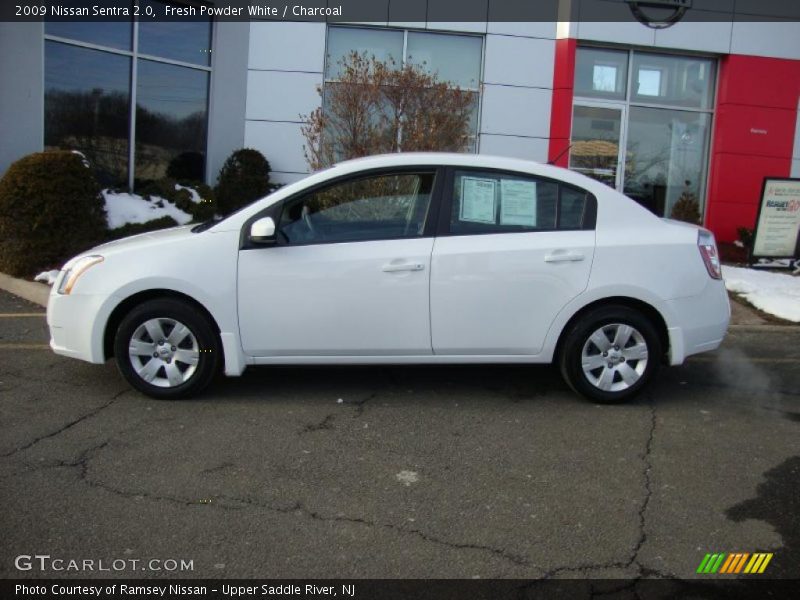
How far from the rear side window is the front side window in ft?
0.79

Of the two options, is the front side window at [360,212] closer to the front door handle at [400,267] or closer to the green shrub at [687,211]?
the front door handle at [400,267]

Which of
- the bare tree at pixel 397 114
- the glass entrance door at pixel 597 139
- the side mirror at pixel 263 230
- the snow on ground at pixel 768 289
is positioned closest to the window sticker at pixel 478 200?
the side mirror at pixel 263 230

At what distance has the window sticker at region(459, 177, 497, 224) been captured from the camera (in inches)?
210

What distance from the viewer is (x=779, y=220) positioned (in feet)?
37.0

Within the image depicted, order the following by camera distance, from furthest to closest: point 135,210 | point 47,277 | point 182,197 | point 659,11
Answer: point 659,11, point 182,197, point 135,210, point 47,277

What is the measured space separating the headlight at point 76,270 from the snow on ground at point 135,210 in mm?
4528

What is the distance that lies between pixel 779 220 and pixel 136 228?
28.8 feet

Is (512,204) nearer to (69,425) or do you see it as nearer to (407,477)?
(407,477)

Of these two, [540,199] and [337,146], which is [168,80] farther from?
[540,199]

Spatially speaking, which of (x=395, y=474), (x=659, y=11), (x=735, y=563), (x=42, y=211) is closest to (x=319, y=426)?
(x=395, y=474)

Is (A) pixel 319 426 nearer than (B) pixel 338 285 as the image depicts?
Yes

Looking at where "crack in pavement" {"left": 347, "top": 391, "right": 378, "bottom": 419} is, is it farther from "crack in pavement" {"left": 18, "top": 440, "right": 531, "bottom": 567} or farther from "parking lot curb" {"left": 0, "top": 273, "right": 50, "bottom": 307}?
"parking lot curb" {"left": 0, "top": 273, "right": 50, "bottom": 307}

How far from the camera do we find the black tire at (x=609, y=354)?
531cm

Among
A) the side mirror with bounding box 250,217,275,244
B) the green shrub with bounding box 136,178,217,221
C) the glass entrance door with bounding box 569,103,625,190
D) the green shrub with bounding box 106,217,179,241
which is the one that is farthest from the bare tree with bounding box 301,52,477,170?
the side mirror with bounding box 250,217,275,244
